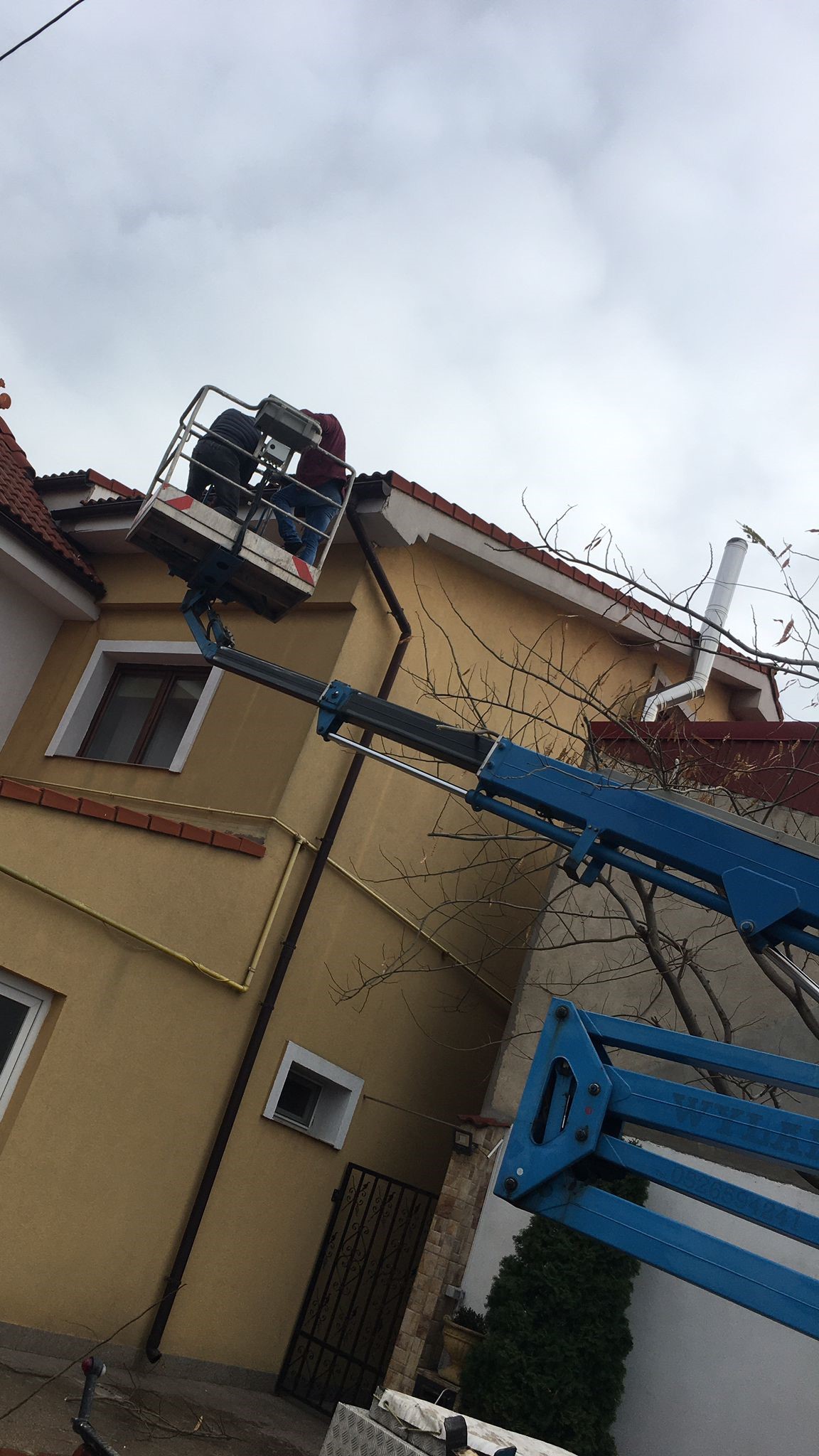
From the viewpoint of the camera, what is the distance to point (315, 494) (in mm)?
8930

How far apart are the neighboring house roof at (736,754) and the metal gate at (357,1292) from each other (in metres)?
4.11

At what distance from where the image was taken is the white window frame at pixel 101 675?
1144 cm

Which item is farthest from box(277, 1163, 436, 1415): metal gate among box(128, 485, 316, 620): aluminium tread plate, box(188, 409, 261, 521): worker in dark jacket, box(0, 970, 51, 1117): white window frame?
box(188, 409, 261, 521): worker in dark jacket

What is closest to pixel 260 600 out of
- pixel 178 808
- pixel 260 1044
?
pixel 178 808

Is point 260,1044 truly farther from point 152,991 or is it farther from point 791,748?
point 791,748

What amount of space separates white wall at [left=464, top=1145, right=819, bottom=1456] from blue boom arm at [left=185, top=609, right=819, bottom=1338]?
12.5 ft

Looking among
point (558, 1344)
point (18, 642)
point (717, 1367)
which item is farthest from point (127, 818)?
point (717, 1367)

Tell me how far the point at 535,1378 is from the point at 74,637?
26.7 feet

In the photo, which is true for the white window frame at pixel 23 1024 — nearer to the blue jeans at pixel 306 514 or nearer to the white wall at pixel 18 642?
the blue jeans at pixel 306 514

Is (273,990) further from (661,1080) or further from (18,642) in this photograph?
(661,1080)

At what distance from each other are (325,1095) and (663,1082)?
6741 mm

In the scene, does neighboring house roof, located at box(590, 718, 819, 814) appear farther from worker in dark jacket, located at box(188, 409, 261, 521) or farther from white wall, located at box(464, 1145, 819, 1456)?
worker in dark jacket, located at box(188, 409, 261, 521)

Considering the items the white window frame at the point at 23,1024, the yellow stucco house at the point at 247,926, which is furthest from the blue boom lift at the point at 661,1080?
the white window frame at the point at 23,1024

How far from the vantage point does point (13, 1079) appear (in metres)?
8.17
